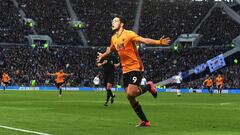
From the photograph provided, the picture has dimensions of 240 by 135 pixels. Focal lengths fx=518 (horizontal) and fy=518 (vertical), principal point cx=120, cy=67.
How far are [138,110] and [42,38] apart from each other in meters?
65.8

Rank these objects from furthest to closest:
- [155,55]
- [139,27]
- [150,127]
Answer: [139,27], [155,55], [150,127]

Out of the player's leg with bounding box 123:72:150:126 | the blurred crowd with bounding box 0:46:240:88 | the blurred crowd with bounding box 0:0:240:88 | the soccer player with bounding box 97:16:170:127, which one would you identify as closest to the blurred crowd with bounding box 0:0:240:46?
the blurred crowd with bounding box 0:0:240:88

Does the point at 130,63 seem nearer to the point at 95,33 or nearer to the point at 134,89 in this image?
the point at 134,89

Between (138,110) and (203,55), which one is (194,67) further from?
(138,110)

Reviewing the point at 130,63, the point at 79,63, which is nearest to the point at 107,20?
the point at 79,63

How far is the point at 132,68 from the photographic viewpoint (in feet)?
43.1

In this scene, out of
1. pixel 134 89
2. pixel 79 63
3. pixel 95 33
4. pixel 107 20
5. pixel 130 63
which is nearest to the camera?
pixel 134 89

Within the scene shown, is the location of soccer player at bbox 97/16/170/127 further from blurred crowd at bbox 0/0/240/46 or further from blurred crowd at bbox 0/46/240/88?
blurred crowd at bbox 0/0/240/46

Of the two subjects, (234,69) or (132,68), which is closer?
(132,68)

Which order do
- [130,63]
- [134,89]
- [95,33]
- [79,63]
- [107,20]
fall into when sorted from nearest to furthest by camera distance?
[134,89], [130,63], [79,63], [95,33], [107,20]

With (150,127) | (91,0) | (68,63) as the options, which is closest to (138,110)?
(150,127)

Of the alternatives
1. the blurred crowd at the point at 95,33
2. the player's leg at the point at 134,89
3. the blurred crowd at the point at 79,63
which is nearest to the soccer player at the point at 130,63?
the player's leg at the point at 134,89

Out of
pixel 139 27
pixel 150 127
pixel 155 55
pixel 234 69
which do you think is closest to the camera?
pixel 150 127

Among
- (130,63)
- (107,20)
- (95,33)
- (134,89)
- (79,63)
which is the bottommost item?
(134,89)
